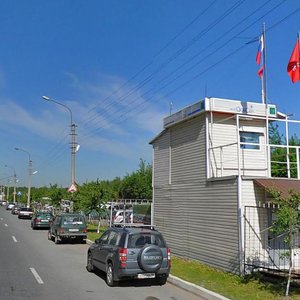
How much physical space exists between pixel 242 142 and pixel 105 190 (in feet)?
53.1

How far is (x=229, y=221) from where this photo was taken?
46.5ft

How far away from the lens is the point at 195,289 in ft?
36.4

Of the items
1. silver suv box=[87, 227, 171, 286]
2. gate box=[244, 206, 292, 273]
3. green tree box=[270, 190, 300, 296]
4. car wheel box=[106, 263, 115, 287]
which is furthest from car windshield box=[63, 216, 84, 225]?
green tree box=[270, 190, 300, 296]

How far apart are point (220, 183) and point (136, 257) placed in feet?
15.1

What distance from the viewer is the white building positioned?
13.7 m

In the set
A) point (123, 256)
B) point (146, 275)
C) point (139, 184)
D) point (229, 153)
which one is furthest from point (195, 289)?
point (139, 184)

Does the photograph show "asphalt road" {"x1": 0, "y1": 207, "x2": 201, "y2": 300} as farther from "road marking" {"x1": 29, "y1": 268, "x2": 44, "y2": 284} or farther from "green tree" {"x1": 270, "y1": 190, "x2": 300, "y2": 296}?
"green tree" {"x1": 270, "y1": 190, "x2": 300, "y2": 296}

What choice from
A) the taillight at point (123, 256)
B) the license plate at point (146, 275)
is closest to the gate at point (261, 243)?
the license plate at point (146, 275)

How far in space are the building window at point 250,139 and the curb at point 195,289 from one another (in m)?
6.51

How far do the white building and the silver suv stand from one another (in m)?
2.83

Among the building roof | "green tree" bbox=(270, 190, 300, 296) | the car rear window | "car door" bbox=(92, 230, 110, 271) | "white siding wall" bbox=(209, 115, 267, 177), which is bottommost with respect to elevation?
"car door" bbox=(92, 230, 110, 271)

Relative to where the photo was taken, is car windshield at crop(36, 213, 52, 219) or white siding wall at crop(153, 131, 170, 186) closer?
white siding wall at crop(153, 131, 170, 186)

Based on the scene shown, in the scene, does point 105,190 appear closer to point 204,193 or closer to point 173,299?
point 204,193

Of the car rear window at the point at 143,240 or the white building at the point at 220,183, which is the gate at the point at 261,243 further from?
the car rear window at the point at 143,240
